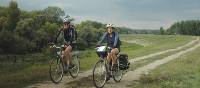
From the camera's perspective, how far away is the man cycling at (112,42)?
655 inches

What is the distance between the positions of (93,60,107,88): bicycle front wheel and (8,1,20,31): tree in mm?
76568

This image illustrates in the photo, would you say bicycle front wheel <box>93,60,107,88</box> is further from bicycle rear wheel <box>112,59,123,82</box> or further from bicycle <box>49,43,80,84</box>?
bicycle <box>49,43,80,84</box>

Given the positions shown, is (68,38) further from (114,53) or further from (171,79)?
(171,79)

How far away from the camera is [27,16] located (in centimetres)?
9962

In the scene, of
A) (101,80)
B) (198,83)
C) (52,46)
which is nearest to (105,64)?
(101,80)

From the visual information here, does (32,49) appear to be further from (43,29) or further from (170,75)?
(170,75)

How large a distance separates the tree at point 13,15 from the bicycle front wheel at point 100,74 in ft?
251

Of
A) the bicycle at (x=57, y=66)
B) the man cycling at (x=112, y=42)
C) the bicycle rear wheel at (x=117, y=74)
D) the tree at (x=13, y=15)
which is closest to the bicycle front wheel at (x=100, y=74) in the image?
the man cycling at (x=112, y=42)

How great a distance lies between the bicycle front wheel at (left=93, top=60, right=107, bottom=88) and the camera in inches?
627

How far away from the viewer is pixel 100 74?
16188 millimetres

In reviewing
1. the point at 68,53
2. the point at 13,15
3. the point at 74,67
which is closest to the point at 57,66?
the point at 68,53

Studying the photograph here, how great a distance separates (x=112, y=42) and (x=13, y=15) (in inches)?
3175

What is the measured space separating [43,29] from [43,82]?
74.2 meters

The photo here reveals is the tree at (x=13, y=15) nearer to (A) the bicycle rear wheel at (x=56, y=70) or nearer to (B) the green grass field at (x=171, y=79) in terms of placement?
(B) the green grass field at (x=171, y=79)
